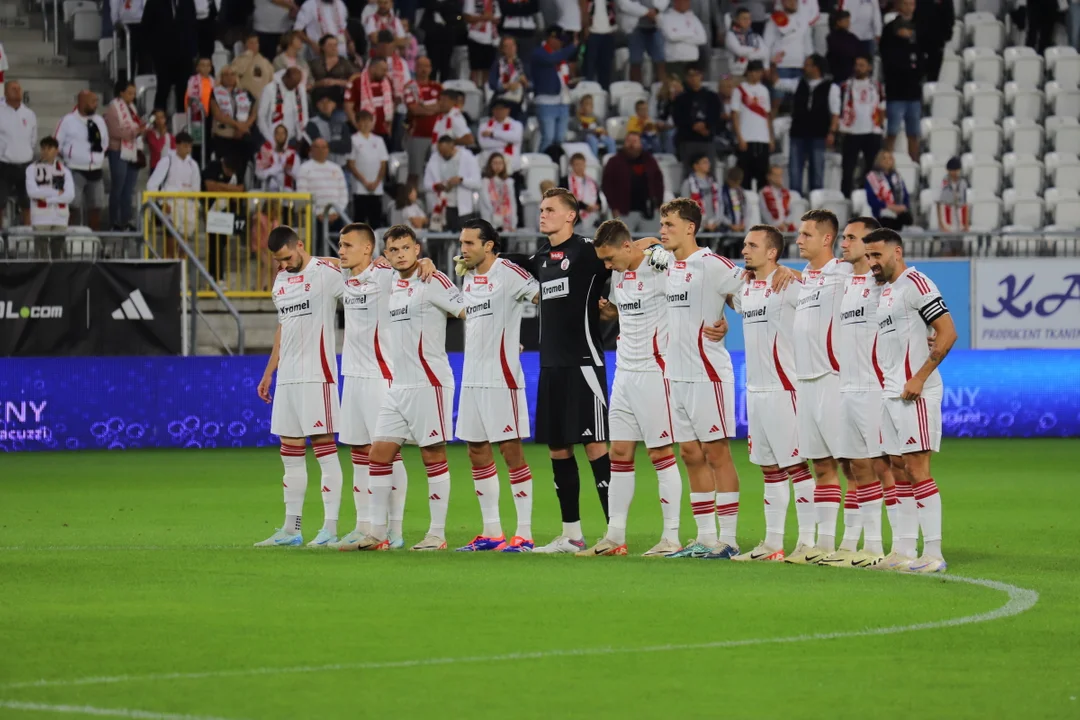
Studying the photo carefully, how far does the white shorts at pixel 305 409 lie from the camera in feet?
42.0

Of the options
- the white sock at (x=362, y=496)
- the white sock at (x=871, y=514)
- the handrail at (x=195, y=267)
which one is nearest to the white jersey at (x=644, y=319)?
the white sock at (x=871, y=514)

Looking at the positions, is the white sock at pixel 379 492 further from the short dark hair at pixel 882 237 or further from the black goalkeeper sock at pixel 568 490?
the short dark hair at pixel 882 237

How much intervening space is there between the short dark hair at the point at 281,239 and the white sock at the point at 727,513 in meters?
3.63

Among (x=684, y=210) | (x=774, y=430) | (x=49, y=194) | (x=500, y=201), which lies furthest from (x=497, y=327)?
(x=500, y=201)

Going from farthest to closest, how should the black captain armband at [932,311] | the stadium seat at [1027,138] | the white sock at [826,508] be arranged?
the stadium seat at [1027,138]
the white sock at [826,508]
the black captain armband at [932,311]

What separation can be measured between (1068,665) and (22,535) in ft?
26.4

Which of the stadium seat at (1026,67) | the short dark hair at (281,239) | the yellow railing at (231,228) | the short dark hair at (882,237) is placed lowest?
the short dark hair at (882,237)

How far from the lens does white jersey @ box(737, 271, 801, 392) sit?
38.5 feet

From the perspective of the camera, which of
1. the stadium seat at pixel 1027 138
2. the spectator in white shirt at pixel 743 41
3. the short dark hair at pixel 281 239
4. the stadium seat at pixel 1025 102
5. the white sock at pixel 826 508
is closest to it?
the white sock at pixel 826 508

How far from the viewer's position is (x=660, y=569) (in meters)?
10.9

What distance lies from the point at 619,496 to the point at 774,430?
43.7 inches

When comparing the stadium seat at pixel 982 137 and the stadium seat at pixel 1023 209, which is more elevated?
the stadium seat at pixel 982 137

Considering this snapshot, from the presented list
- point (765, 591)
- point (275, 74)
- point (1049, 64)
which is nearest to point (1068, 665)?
point (765, 591)

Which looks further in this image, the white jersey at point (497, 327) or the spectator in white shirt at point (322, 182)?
the spectator in white shirt at point (322, 182)
